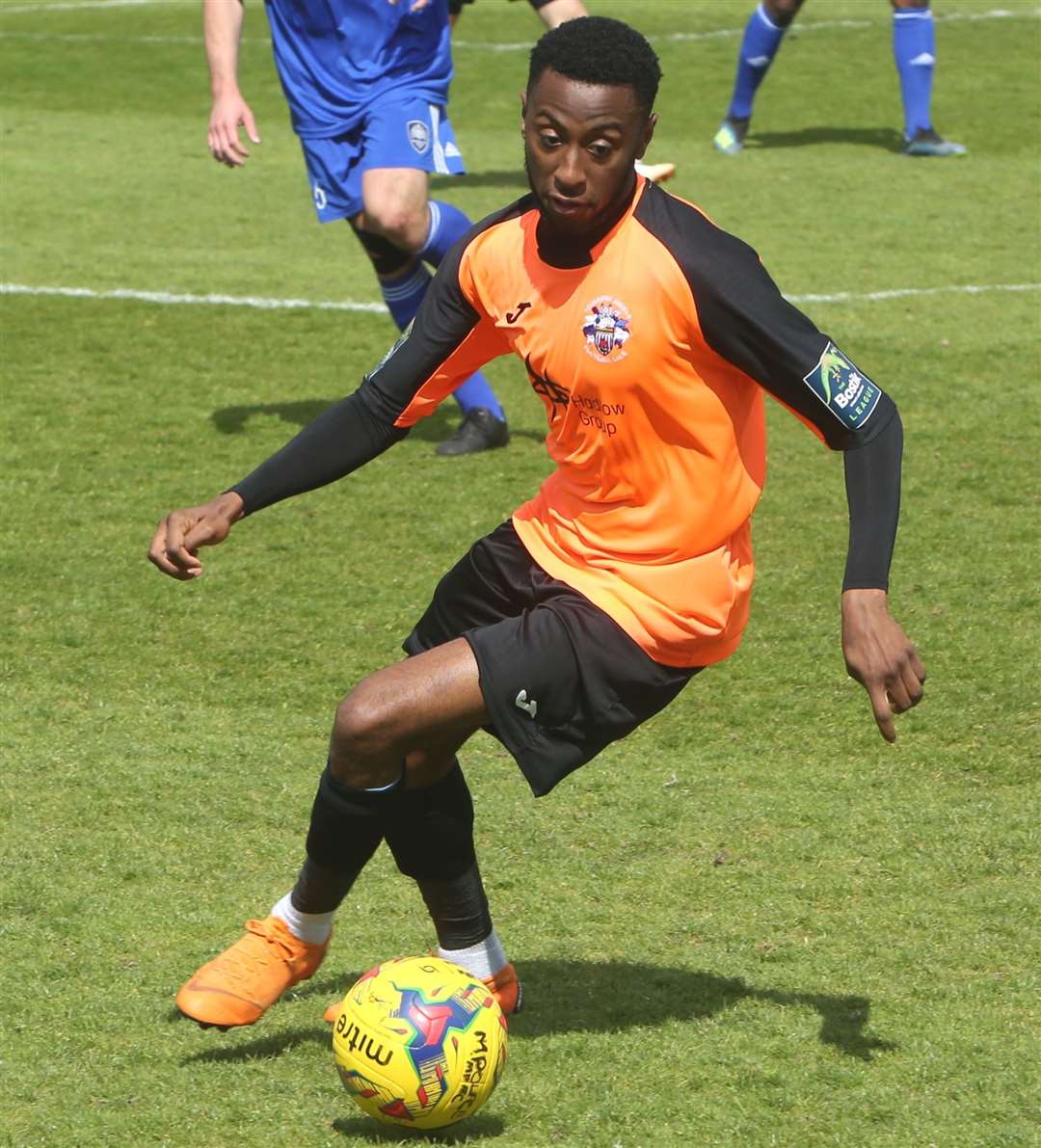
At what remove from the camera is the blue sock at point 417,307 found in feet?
26.2

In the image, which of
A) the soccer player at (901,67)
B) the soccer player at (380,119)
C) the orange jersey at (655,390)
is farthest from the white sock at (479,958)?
the soccer player at (901,67)

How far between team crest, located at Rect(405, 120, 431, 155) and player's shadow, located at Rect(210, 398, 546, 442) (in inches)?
44.9

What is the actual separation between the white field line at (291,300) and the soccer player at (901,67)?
3791 millimetres

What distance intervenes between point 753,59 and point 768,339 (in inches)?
438

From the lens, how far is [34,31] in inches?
778

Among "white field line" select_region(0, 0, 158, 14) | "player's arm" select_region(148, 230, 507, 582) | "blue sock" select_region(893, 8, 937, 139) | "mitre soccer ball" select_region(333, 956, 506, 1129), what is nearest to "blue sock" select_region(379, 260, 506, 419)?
"player's arm" select_region(148, 230, 507, 582)

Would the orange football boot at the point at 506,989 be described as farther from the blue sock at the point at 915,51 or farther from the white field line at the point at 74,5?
the white field line at the point at 74,5

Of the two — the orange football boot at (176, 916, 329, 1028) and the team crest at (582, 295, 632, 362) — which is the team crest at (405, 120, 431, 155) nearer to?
the team crest at (582, 295, 632, 362)

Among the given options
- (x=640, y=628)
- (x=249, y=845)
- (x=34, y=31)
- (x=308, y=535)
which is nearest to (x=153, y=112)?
(x=34, y=31)

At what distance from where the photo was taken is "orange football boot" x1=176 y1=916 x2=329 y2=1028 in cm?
393

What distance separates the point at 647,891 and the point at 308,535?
9.25 feet

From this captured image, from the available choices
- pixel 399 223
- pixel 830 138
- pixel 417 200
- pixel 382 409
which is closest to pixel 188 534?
pixel 382 409

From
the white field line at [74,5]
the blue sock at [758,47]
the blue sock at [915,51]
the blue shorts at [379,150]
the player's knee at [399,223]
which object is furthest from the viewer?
the white field line at [74,5]

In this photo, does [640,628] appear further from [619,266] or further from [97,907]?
[97,907]
